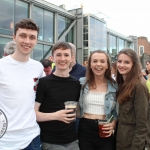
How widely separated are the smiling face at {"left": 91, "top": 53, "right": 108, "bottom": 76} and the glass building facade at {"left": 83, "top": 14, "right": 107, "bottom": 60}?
16790 millimetres

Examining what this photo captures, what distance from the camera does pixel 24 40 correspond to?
2.22m

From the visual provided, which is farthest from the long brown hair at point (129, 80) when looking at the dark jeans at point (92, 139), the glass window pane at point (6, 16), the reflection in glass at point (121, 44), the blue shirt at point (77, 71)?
the reflection in glass at point (121, 44)

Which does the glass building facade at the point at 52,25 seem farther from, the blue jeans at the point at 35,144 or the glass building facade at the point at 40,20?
the blue jeans at the point at 35,144

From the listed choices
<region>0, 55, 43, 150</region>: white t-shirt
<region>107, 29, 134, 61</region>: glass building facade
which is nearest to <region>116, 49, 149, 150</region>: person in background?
<region>0, 55, 43, 150</region>: white t-shirt

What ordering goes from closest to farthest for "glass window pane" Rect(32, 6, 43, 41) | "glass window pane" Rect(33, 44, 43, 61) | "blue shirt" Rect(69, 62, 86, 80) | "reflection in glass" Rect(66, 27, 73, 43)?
"blue shirt" Rect(69, 62, 86, 80)
"glass window pane" Rect(33, 44, 43, 61)
"glass window pane" Rect(32, 6, 43, 41)
"reflection in glass" Rect(66, 27, 73, 43)

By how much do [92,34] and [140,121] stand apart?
18.5 meters

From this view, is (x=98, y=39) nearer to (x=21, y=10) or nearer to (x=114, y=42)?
(x=114, y=42)

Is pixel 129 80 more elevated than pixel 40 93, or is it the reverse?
pixel 129 80

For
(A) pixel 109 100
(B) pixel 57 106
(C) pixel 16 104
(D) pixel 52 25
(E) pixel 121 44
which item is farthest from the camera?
(E) pixel 121 44

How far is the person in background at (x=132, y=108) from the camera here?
2.40 m

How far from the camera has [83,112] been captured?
2.67 m

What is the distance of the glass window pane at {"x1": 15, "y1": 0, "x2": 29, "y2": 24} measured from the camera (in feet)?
45.7

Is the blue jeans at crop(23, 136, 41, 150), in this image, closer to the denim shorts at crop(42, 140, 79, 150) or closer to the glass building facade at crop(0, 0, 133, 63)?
the denim shorts at crop(42, 140, 79, 150)

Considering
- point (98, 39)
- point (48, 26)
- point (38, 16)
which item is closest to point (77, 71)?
point (38, 16)
